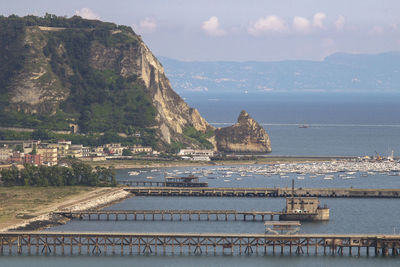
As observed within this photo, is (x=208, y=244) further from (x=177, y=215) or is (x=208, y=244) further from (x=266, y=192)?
(x=266, y=192)

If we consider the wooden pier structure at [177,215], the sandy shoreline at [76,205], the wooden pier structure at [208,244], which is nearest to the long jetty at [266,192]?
the sandy shoreline at [76,205]

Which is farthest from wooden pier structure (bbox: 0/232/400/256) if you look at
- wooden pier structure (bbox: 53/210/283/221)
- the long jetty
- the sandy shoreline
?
the long jetty

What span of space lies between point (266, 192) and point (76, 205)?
37.4 metres

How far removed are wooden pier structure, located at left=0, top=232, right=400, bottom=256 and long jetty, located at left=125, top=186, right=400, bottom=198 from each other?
52372 mm

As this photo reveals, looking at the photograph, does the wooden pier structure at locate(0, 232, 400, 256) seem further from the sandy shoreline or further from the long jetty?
the long jetty

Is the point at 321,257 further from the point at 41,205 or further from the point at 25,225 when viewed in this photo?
the point at 41,205

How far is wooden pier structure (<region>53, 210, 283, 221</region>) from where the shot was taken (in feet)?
509

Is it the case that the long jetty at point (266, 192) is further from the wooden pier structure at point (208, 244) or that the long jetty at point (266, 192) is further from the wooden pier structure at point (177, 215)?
the wooden pier structure at point (208, 244)

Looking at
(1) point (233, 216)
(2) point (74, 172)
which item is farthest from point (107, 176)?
(1) point (233, 216)

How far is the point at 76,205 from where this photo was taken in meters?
162

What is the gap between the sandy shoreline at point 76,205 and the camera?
14238cm

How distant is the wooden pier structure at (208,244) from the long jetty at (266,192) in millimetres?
52372

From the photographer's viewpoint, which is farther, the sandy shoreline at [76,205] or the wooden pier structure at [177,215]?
the wooden pier structure at [177,215]

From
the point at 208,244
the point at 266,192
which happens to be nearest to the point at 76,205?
the point at 266,192
